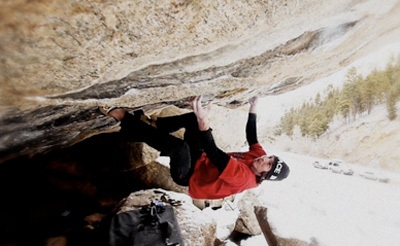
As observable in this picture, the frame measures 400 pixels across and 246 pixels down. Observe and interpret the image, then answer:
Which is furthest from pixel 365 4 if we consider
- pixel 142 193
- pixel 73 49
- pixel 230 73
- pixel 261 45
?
pixel 142 193

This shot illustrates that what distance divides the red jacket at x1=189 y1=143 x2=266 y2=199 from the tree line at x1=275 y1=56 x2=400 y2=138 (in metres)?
17.7

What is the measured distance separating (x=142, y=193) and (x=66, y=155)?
1.55 metres

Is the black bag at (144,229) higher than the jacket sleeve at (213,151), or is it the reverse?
the jacket sleeve at (213,151)

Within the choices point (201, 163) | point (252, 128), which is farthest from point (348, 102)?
point (201, 163)

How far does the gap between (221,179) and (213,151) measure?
344mm

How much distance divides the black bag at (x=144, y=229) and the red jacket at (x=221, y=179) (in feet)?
2.27

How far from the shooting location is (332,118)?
20.0 meters

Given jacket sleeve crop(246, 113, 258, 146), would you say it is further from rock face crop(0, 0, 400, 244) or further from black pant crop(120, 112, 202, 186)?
black pant crop(120, 112, 202, 186)

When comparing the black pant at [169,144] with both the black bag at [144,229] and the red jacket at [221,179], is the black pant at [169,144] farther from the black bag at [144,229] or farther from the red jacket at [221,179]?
the black bag at [144,229]

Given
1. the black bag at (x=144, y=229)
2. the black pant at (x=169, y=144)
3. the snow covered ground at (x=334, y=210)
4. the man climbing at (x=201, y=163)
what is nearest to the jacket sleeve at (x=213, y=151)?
the man climbing at (x=201, y=163)

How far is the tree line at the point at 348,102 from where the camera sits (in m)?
16.8

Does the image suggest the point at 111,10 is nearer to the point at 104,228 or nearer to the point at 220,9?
the point at 220,9

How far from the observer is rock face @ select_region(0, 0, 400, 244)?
3.59 ft

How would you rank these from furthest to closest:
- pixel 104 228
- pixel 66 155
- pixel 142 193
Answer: pixel 66 155 → pixel 142 193 → pixel 104 228
